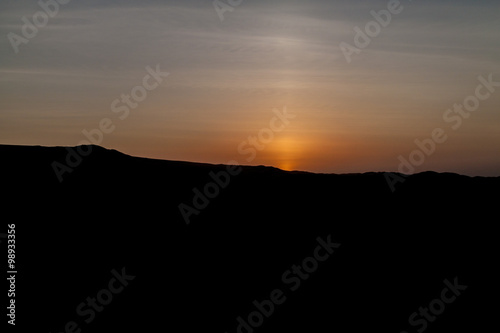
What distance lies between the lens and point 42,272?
14.7m

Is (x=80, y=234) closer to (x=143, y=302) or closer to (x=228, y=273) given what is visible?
(x=143, y=302)

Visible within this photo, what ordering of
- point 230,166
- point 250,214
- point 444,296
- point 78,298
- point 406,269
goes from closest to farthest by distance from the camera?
point 78,298 → point 444,296 → point 406,269 → point 250,214 → point 230,166

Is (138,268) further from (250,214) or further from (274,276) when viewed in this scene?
(250,214)

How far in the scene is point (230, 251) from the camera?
17.5 metres

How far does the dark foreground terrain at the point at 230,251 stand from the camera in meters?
14.6

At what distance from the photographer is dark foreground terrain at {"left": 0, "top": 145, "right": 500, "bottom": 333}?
14.6m

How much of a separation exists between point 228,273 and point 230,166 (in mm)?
7613

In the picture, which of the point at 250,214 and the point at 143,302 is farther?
the point at 250,214

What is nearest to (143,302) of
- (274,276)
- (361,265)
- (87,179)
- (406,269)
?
(274,276)

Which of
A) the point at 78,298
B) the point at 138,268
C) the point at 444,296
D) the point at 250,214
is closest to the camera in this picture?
the point at 78,298

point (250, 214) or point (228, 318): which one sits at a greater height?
point (250, 214)

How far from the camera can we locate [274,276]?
16578 mm

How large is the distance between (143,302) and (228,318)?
2043 millimetres

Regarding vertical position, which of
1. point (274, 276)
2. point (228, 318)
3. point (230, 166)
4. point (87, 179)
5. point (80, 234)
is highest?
point (230, 166)
